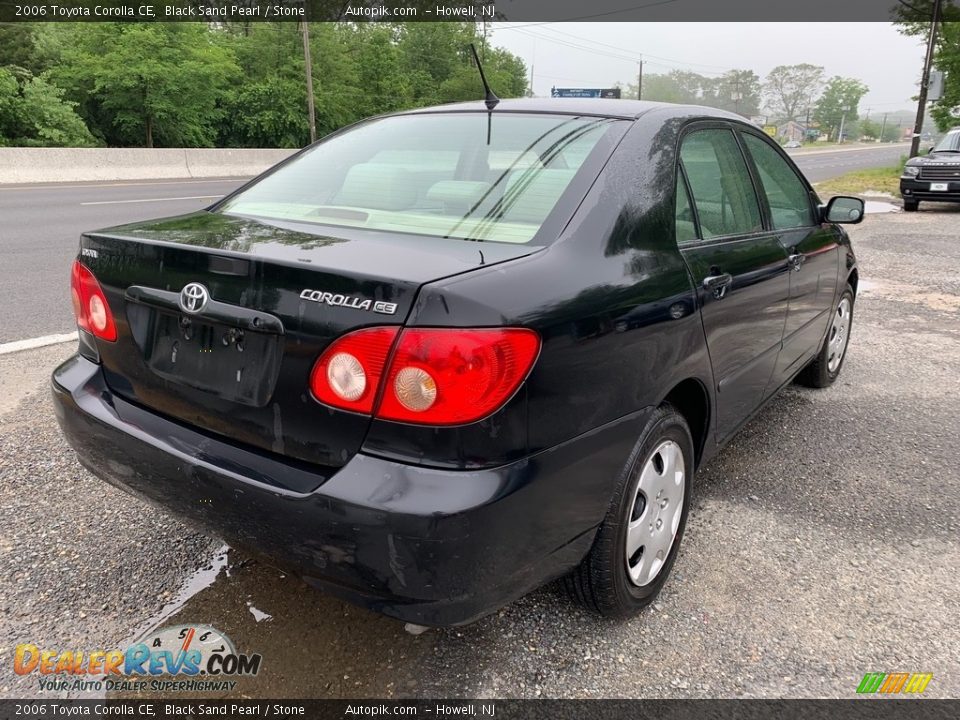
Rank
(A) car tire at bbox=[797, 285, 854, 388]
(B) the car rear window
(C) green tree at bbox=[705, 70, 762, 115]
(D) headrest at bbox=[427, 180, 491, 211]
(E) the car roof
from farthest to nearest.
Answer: (C) green tree at bbox=[705, 70, 762, 115], (A) car tire at bbox=[797, 285, 854, 388], (E) the car roof, (D) headrest at bbox=[427, 180, 491, 211], (B) the car rear window

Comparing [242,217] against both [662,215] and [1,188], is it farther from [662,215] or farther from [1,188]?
[1,188]

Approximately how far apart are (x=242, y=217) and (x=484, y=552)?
1425mm

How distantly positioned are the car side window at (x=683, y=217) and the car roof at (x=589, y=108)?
0.98ft

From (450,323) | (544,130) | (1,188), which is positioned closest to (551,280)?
(450,323)

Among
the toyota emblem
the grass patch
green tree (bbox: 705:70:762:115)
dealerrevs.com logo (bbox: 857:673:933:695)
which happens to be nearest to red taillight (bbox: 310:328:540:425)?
the toyota emblem

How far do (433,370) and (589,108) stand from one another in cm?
151

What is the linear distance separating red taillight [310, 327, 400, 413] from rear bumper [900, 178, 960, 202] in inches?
650

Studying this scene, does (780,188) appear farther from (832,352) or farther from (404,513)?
(404,513)

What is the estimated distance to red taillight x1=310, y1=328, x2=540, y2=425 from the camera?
166 cm

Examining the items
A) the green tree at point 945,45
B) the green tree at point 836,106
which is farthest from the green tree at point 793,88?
the green tree at point 945,45

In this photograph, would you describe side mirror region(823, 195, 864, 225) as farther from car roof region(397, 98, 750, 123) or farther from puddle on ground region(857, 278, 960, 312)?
puddle on ground region(857, 278, 960, 312)

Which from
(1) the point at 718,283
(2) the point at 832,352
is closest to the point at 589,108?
(1) the point at 718,283

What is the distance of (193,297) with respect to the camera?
1.94 metres

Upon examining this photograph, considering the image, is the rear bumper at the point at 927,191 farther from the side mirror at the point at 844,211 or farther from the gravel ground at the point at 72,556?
the gravel ground at the point at 72,556
